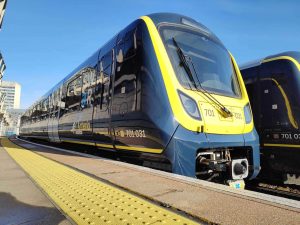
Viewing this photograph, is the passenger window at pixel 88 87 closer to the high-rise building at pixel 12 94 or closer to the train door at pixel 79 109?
the train door at pixel 79 109

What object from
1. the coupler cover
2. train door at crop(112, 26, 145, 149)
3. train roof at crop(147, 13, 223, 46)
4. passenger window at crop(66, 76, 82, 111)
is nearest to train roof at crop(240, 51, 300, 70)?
train roof at crop(147, 13, 223, 46)

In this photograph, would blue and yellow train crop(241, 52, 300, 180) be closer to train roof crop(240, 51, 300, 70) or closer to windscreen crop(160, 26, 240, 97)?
train roof crop(240, 51, 300, 70)

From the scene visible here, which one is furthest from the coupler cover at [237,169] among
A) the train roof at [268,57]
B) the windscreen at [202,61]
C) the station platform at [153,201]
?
the train roof at [268,57]

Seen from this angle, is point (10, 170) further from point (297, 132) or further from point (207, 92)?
point (297, 132)

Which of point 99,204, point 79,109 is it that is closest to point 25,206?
point 99,204

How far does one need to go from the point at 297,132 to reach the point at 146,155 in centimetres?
357

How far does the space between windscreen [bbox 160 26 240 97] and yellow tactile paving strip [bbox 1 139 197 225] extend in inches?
83.4

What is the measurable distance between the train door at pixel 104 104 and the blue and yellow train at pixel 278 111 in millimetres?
3680

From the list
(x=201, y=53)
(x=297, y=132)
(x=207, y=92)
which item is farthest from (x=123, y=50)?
(x=297, y=132)

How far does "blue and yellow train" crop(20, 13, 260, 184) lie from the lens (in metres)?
4.07

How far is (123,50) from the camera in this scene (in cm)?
527

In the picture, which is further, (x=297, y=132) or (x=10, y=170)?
(x=297, y=132)

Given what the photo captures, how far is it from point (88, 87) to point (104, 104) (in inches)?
58.8

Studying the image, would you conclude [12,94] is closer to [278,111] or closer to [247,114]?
[278,111]
